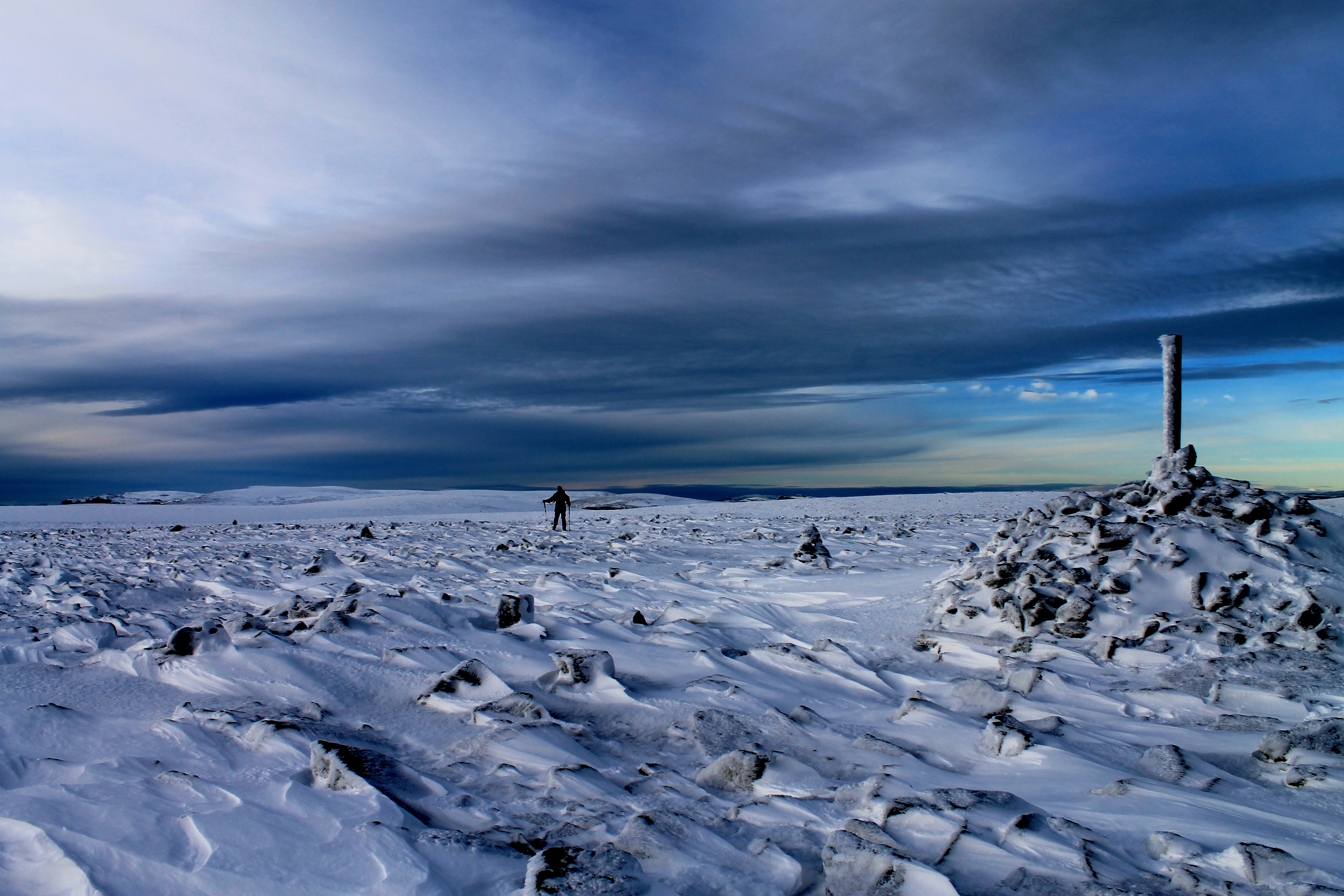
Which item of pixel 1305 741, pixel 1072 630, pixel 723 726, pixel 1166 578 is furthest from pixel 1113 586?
pixel 723 726

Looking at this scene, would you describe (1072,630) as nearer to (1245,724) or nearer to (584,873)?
(1245,724)

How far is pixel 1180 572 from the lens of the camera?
5016mm

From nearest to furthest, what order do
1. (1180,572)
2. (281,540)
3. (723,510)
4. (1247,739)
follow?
(1247,739) < (1180,572) < (281,540) < (723,510)

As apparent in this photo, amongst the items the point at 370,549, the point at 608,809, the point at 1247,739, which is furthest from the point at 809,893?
the point at 370,549

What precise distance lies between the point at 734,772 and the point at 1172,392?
7.77m

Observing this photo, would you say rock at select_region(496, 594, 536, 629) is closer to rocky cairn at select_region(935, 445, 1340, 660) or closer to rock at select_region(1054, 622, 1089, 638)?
rocky cairn at select_region(935, 445, 1340, 660)

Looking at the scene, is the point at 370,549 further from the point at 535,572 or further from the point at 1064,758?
the point at 1064,758

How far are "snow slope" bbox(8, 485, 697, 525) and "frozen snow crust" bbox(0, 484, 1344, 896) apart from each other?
1867 cm

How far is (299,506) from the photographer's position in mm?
30219

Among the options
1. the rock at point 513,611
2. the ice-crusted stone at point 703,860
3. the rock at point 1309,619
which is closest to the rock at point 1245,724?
the rock at point 1309,619

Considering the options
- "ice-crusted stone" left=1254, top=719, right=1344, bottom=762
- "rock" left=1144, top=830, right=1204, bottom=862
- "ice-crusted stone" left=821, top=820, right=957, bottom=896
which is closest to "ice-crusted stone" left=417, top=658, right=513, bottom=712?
"ice-crusted stone" left=821, top=820, right=957, bottom=896

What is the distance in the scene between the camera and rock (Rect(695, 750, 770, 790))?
2.56 m

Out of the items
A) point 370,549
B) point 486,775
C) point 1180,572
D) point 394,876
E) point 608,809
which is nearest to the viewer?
point 394,876

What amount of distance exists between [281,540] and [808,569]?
967cm
